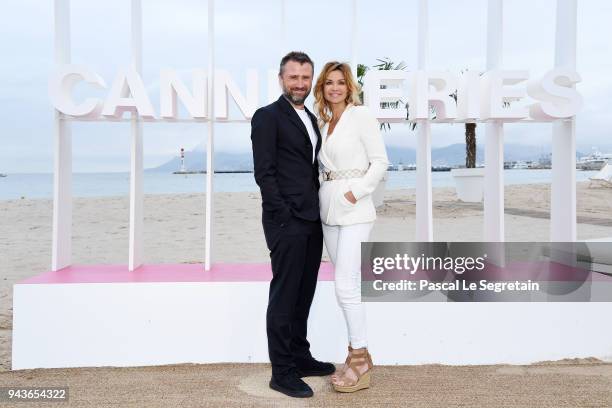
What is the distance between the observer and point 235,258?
7.70 meters

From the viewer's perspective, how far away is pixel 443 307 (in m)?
3.25

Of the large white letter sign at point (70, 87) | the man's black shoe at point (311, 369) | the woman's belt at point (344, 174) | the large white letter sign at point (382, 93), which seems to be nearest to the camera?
the woman's belt at point (344, 174)

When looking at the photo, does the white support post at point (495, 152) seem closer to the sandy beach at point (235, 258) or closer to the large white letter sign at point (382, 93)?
the large white letter sign at point (382, 93)

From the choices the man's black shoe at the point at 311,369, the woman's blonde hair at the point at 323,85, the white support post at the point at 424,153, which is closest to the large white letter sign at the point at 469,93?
the white support post at the point at 424,153

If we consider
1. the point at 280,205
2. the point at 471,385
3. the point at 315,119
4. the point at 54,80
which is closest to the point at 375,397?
the point at 471,385

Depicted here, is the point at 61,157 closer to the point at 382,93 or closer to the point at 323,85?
the point at 323,85

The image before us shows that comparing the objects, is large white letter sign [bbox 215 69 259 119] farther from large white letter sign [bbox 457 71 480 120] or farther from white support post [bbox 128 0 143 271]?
large white letter sign [bbox 457 71 480 120]

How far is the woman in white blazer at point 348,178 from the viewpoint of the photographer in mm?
2564

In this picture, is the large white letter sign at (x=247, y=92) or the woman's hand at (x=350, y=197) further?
the large white letter sign at (x=247, y=92)

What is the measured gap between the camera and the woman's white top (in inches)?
101

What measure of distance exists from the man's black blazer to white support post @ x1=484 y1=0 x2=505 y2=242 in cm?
172

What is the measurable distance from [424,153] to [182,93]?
1693 mm

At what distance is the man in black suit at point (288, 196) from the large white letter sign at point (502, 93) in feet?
4.80

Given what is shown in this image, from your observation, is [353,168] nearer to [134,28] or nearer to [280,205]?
[280,205]
